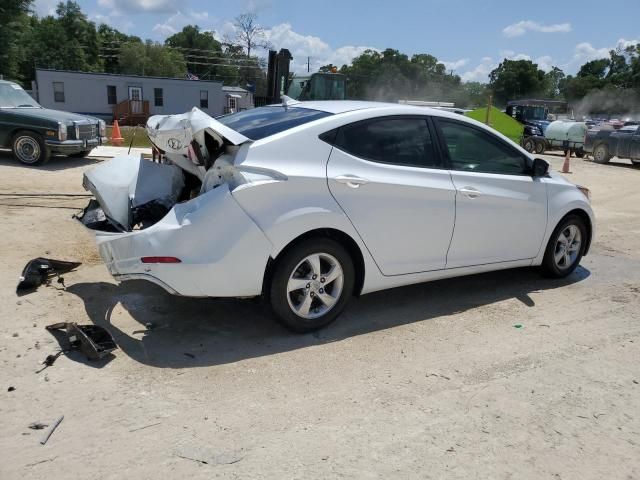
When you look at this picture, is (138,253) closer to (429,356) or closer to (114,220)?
(114,220)

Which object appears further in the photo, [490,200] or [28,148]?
[28,148]

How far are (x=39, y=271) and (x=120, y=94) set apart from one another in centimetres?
3917

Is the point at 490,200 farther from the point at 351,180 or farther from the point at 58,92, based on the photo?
the point at 58,92

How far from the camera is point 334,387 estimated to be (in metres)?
3.51

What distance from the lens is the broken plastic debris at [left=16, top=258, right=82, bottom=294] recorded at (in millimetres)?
4772

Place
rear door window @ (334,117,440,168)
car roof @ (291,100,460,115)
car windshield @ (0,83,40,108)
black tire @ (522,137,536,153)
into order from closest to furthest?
rear door window @ (334,117,440,168) → car roof @ (291,100,460,115) → car windshield @ (0,83,40,108) → black tire @ (522,137,536,153)

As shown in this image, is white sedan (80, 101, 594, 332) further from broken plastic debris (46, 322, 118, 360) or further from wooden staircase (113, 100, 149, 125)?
wooden staircase (113, 100, 149, 125)

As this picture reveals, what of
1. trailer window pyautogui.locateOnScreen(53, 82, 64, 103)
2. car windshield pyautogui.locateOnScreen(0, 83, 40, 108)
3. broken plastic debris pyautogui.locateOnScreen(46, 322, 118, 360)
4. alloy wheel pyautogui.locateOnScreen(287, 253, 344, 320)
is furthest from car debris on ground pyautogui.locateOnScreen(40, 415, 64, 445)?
trailer window pyautogui.locateOnScreen(53, 82, 64, 103)

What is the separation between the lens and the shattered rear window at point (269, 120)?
4215 millimetres

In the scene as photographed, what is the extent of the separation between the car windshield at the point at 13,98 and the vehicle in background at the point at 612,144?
1941 centimetres

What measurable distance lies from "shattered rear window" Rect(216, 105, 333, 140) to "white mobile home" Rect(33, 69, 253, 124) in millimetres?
37018

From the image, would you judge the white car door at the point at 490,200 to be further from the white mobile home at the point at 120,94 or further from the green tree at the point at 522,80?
the green tree at the point at 522,80

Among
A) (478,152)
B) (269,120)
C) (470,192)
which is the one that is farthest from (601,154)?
(269,120)

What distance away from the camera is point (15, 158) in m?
11.8
